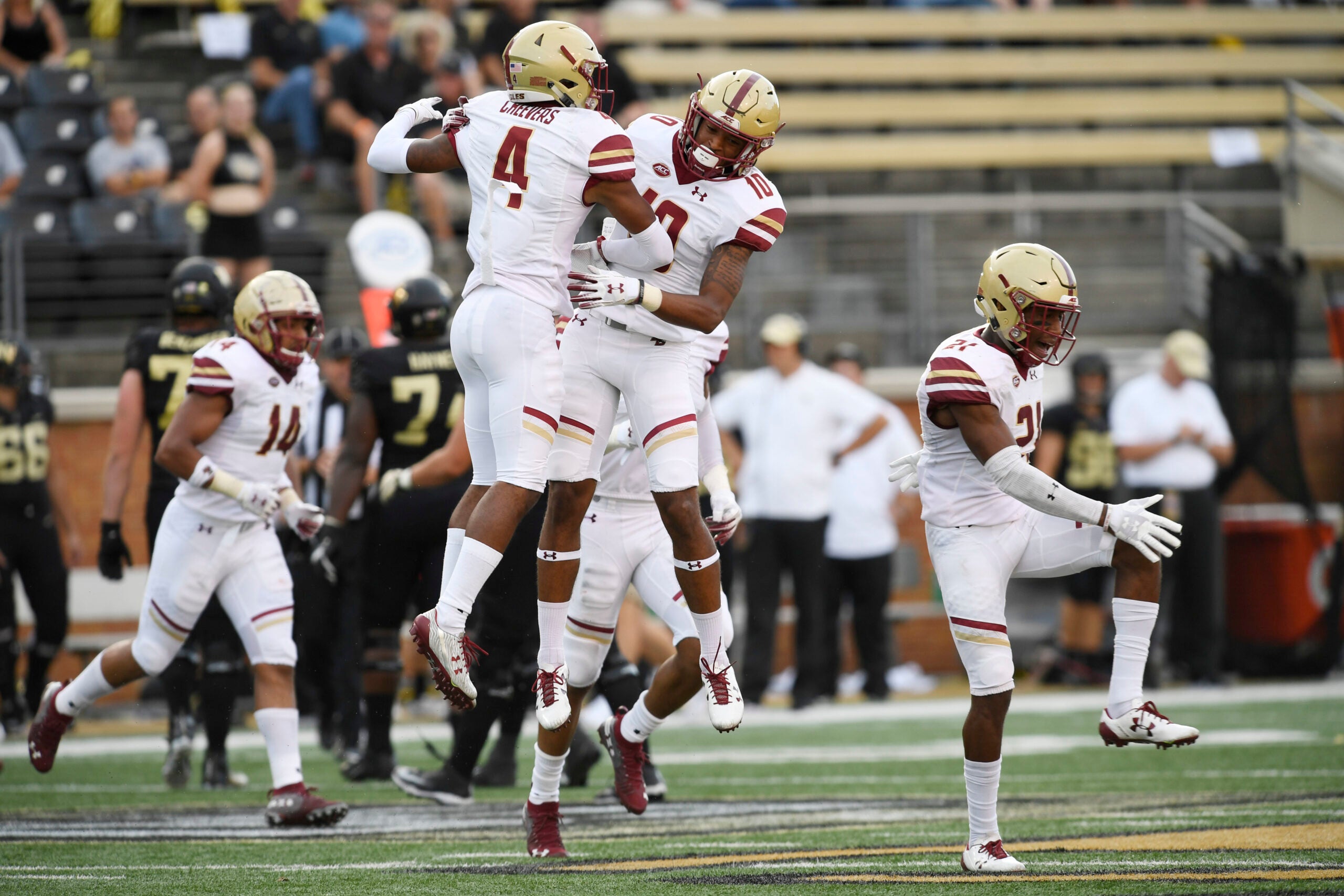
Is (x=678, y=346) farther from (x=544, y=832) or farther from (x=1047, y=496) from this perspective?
(x=544, y=832)

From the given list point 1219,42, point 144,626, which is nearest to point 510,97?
point 144,626

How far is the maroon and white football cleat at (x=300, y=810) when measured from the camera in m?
6.02

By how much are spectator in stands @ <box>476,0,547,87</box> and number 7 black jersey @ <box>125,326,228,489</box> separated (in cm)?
627

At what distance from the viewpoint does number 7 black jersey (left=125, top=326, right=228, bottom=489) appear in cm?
779

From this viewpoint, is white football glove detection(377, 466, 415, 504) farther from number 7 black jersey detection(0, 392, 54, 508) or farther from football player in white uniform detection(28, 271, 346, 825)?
number 7 black jersey detection(0, 392, 54, 508)

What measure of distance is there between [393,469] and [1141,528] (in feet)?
12.3

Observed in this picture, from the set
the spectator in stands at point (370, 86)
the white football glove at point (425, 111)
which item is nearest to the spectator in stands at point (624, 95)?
the spectator in stands at point (370, 86)

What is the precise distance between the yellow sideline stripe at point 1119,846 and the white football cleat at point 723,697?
0.41 metres

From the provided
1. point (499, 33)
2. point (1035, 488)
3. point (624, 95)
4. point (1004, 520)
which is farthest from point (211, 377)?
point (499, 33)

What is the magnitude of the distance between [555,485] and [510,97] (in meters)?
1.24

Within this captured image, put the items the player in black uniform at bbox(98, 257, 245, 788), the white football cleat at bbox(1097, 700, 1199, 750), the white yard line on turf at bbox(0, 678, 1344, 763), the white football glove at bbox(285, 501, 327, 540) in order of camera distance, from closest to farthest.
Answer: the white football cleat at bbox(1097, 700, 1199, 750) → the white football glove at bbox(285, 501, 327, 540) → the player in black uniform at bbox(98, 257, 245, 788) → the white yard line on turf at bbox(0, 678, 1344, 763)

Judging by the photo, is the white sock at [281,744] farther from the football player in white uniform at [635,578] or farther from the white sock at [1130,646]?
the white sock at [1130,646]

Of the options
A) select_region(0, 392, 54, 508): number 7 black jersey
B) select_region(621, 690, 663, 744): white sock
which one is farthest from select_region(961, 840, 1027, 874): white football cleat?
select_region(0, 392, 54, 508): number 7 black jersey

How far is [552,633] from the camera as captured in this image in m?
5.50
